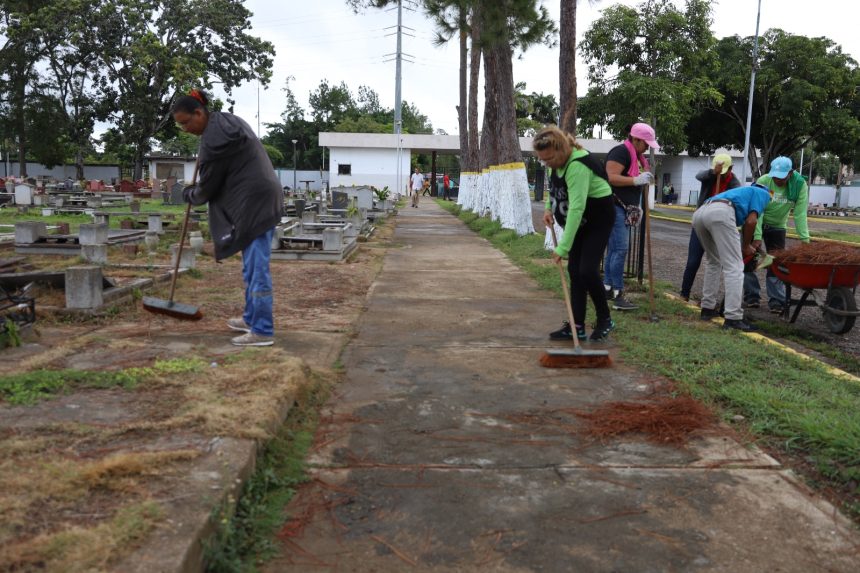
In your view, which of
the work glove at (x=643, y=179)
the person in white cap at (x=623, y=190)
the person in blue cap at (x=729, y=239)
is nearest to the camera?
the person in blue cap at (x=729, y=239)

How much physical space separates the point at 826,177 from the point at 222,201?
8790 centimetres

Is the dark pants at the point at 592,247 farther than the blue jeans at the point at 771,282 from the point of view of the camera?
No

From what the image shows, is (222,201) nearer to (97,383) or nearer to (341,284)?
(97,383)

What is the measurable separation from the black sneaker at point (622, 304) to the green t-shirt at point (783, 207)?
55.5 inches

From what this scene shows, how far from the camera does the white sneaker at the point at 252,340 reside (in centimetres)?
502

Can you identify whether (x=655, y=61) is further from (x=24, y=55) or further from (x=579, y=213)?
(x=24, y=55)

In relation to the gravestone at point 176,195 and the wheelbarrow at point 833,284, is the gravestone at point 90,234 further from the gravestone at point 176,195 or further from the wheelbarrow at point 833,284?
the gravestone at point 176,195

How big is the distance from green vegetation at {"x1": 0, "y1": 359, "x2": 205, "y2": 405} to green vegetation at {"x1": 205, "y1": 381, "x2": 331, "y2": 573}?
2.89 ft

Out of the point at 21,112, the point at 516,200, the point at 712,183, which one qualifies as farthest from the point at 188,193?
the point at 21,112

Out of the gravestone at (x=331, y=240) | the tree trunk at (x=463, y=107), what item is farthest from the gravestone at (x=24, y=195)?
the tree trunk at (x=463, y=107)

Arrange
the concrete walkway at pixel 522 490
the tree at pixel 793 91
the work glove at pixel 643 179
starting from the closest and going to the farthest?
1. the concrete walkway at pixel 522 490
2. the work glove at pixel 643 179
3. the tree at pixel 793 91

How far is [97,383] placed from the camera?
3879mm

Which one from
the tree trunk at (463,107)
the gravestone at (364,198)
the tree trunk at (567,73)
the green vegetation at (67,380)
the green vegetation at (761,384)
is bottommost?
the green vegetation at (761,384)

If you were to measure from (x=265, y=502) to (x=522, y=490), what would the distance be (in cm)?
105
